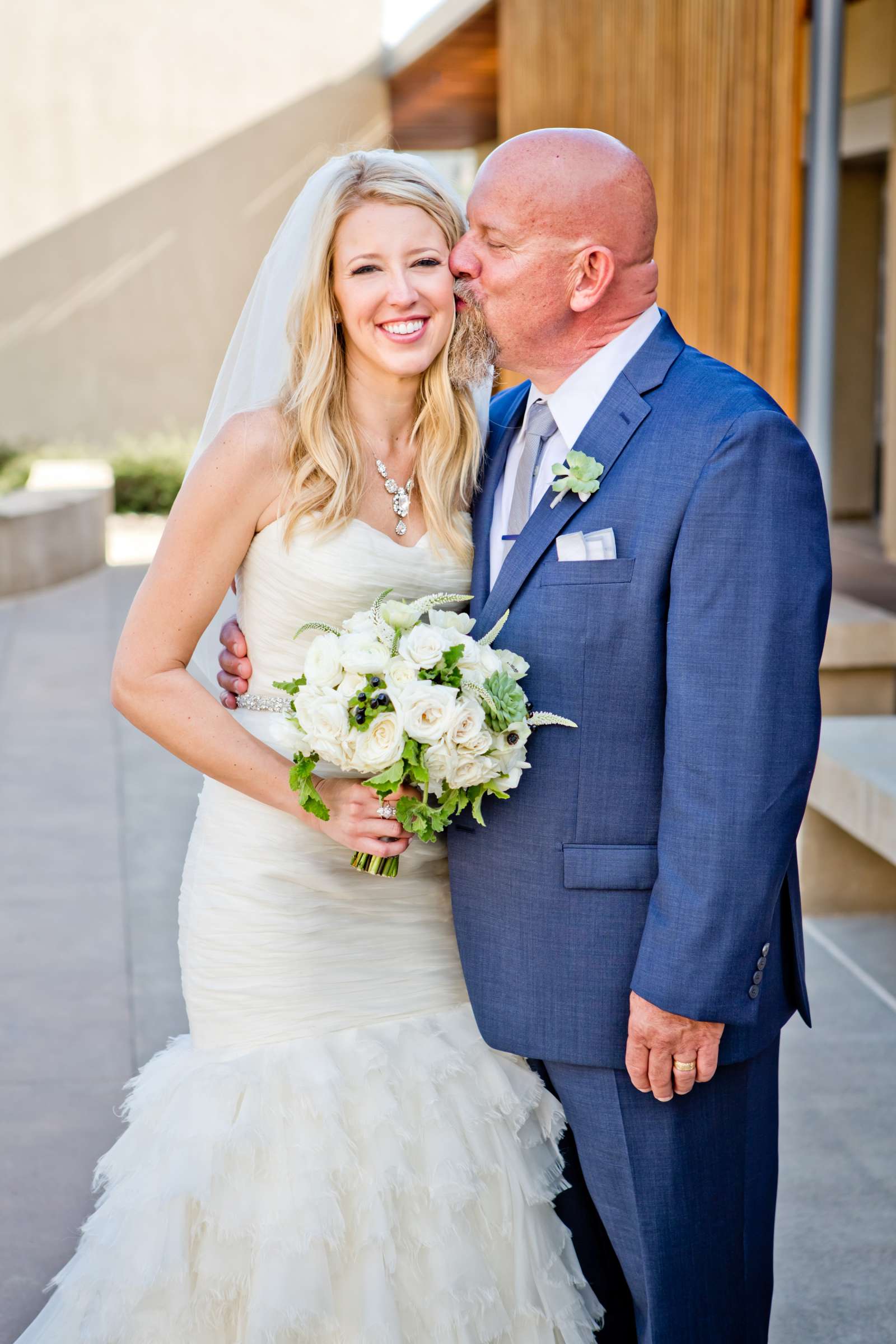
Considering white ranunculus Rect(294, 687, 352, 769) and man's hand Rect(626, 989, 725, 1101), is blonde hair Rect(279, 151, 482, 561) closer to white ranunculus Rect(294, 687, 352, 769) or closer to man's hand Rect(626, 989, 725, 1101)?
white ranunculus Rect(294, 687, 352, 769)

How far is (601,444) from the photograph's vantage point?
219 centimetres

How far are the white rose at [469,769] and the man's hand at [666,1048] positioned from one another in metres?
0.45

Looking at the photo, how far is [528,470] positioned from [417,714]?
58 cm

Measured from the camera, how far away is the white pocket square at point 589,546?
213 cm

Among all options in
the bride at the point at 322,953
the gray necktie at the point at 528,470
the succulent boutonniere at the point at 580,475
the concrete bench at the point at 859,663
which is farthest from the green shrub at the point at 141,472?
the succulent boutonniere at the point at 580,475

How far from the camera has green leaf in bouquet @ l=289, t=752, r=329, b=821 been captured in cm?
212

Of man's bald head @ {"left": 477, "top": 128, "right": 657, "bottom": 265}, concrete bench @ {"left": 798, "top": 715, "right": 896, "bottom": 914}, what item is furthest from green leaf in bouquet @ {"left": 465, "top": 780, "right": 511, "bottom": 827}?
concrete bench @ {"left": 798, "top": 715, "right": 896, "bottom": 914}

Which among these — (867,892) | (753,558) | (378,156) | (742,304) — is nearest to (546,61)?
(742,304)

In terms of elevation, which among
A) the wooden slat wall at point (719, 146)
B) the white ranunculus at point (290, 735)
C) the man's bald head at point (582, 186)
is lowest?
the white ranunculus at point (290, 735)

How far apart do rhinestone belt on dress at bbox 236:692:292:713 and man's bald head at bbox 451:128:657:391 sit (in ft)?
2.49

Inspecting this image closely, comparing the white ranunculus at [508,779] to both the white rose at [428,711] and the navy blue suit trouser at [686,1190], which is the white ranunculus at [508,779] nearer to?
the white rose at [428,711]

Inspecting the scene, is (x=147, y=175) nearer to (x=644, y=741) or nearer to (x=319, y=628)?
(x=319, y=628)

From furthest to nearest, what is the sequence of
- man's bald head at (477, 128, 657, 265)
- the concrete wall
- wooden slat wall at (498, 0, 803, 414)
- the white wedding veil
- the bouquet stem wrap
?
the concrete wall < wooden slat wall at (498, 0, 803, 414) < the white wedding veil < the bouquet stem wrap < man's bald head at (477, 128, 657, 265)

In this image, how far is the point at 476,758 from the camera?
201cm
